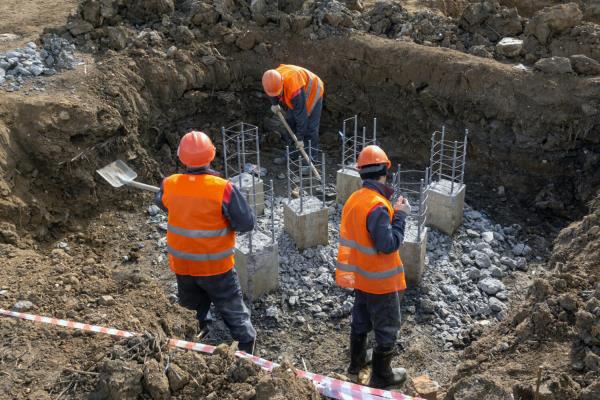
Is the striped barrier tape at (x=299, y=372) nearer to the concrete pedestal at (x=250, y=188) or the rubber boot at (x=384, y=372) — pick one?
the rubber boot at (x=384, y=372)

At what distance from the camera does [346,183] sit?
8.05 meters

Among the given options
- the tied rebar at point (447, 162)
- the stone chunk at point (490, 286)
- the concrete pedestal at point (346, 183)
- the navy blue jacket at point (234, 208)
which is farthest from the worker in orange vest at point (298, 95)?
the navy blue jacket at point (234, 208)

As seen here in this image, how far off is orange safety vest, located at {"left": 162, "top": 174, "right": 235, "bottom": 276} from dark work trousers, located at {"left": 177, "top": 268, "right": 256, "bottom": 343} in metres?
0.10

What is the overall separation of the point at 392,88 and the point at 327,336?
4711 millimetres

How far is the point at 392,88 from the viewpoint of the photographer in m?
9.46

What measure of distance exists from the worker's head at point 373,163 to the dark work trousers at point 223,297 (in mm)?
1476

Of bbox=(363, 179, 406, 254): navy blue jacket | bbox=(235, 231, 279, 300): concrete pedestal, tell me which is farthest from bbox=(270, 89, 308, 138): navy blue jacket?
bbox=(363, 179, 406, 254): navy blue jacket

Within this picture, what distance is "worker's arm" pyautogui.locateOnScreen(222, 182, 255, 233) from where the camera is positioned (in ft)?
15.9

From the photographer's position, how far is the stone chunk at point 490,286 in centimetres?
666

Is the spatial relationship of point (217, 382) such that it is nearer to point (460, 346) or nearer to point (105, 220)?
point (460, 346)

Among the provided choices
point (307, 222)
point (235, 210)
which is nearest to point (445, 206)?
point (307, 222)

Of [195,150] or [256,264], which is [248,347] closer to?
[256,264]

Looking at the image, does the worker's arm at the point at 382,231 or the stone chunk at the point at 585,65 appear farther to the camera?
the stone chunk at the point at 585,65

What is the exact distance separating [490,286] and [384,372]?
1988 mm
